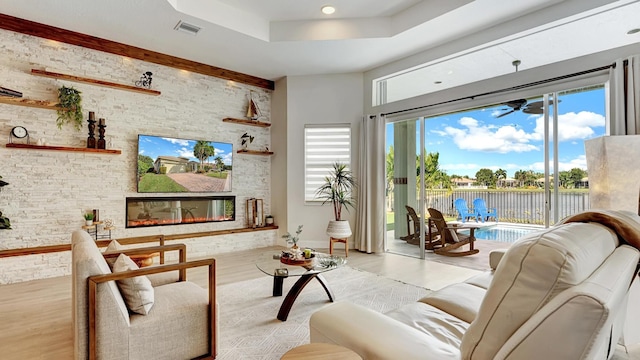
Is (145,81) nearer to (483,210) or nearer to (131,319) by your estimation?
(131,319)

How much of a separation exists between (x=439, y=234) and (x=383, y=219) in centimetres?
93

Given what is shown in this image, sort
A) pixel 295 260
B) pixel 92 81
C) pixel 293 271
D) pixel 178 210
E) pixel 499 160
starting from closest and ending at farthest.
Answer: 1. pixel 293 271
2. pixel 295 260
3. pixel 92 81
4. pixel 499 160
5. pixel 178 210

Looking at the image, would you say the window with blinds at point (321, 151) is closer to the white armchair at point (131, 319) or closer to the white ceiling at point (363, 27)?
the white ceiling at point (363, 27)

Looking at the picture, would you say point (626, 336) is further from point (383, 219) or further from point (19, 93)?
point (19, 93)

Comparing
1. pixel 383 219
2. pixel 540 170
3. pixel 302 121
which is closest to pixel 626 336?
pixel 540 170

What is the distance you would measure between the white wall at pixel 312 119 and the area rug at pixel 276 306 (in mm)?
1578

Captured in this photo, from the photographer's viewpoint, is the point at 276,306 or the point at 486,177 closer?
the point at 276,306

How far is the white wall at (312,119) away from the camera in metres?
5.80

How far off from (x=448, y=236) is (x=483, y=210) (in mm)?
671

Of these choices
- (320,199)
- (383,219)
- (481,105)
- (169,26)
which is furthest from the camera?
(320,199)

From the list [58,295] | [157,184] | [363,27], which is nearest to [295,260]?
[58,295]

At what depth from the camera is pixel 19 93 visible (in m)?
3.91

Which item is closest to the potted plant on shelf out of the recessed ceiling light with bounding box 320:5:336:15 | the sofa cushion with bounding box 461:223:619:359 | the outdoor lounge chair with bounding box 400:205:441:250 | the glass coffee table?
the outdoor lounge chair with bounding box 400:205:441:250

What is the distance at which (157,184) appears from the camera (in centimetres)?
491
